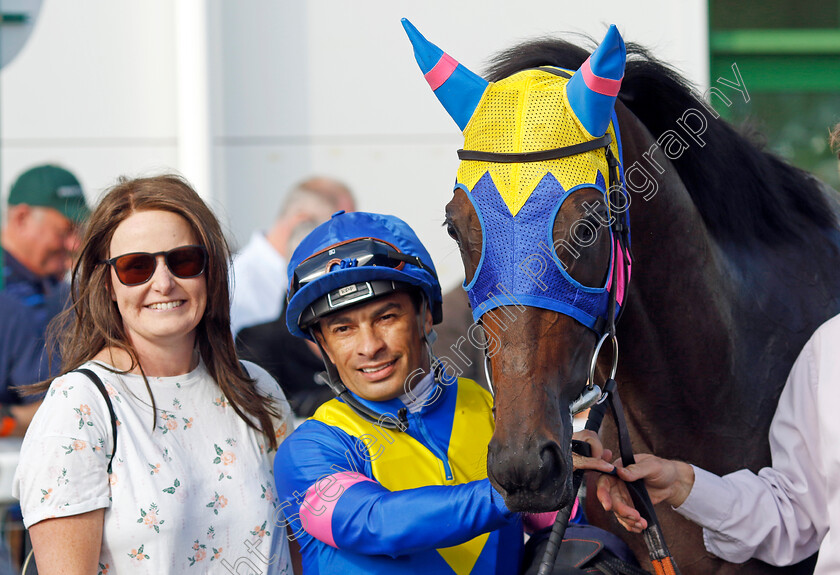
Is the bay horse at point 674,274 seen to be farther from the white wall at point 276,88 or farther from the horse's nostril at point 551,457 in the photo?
the white wall at point 276,88

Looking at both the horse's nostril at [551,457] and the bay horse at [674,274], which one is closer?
the horse's nostril at [551,457]

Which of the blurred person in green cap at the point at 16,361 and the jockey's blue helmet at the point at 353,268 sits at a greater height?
the jockey's blue helmet at the point at 353,268

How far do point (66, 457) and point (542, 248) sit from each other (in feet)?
3.29

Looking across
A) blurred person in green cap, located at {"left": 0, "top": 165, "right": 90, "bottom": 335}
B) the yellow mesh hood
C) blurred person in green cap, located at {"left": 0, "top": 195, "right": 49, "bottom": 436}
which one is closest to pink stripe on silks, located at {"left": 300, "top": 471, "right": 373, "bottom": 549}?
the yellow mesh hood

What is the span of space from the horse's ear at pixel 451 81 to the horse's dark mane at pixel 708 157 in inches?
6.7

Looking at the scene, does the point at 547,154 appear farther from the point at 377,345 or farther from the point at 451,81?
the point at 377,345

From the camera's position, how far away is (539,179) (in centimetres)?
158

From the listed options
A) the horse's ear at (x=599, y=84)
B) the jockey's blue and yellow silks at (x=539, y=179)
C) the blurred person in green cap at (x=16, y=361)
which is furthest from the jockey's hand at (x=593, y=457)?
the blurred person in green cap at (x=16, y=361)

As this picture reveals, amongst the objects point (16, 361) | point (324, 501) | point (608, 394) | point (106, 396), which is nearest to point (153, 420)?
point (106, 396)

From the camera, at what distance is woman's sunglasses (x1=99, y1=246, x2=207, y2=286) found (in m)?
1.85

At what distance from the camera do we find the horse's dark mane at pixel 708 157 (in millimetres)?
1989

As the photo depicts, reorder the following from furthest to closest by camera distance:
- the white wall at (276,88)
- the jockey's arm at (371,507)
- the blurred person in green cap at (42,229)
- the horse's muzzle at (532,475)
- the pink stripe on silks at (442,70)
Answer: the white wall at (276,88)
the blurred person in green cap at (42,229)
the pink stripe on silks at (442,70)
the jockey's arm at (371,507)
the horse's muzzle at (532,475)

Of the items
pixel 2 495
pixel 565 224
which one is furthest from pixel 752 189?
pixel 2 495

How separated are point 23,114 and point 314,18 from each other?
69.2 inches
